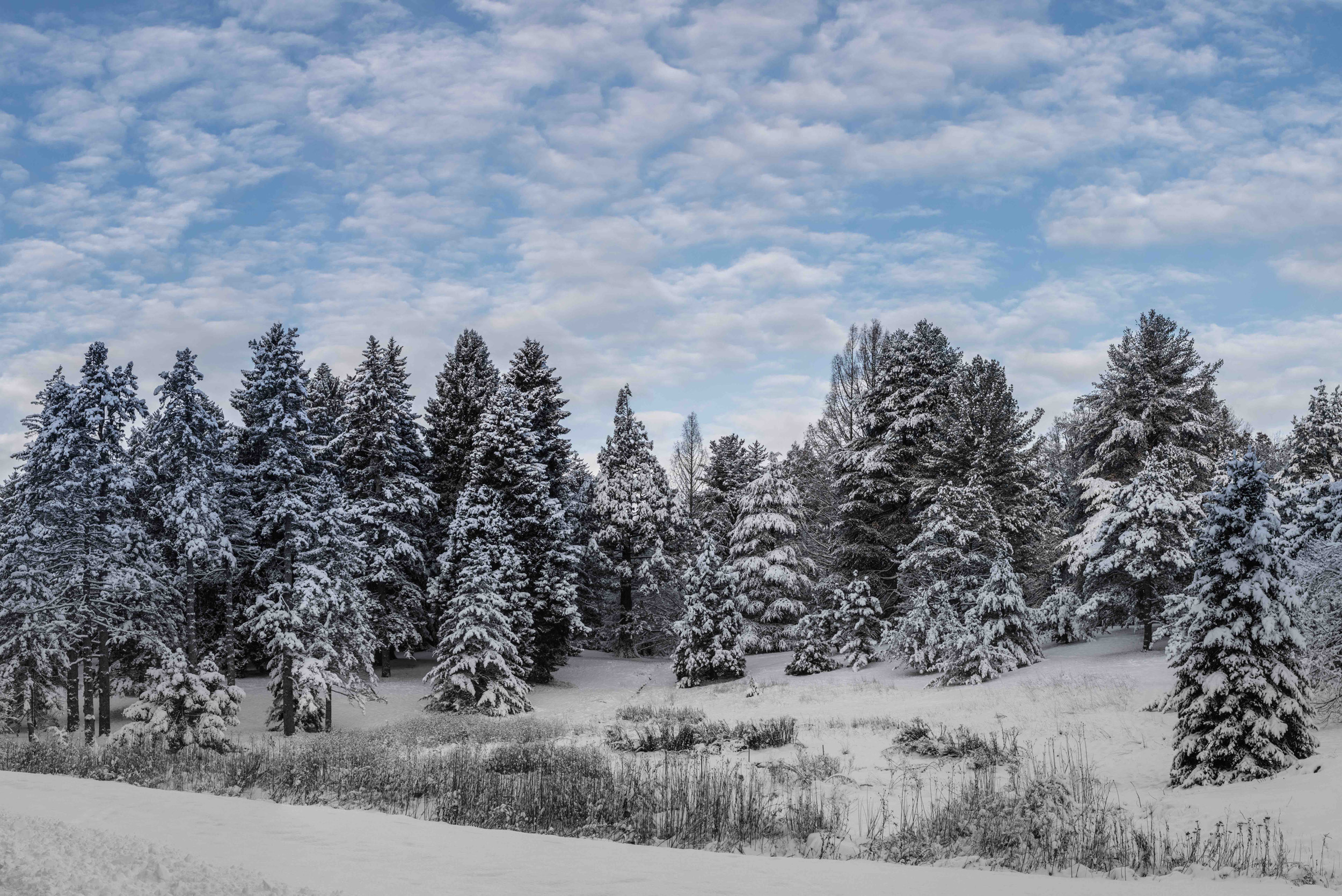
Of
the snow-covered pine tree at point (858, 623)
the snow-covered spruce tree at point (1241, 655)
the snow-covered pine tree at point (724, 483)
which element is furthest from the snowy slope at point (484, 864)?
the snow-covered pine tree at point (724, 483)

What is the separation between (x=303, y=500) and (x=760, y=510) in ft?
69.7

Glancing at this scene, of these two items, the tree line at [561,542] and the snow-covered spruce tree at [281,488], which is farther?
the snow-covered spruce tree at [281,488]

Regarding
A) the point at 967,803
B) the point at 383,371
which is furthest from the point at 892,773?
the point at 383,371

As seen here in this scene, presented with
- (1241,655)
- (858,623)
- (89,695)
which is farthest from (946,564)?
(89,695)

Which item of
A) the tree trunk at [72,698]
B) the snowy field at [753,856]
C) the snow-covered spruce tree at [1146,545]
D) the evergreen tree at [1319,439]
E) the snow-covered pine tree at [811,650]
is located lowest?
the tree trunk at [72,698]

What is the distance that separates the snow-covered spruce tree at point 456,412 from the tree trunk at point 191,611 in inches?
500

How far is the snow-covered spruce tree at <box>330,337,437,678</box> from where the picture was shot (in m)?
35.4

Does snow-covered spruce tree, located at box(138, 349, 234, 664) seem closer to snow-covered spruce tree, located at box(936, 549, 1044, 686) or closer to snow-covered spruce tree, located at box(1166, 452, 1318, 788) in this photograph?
snow-covered spruce tree, located at box(936, 549, 1044, 686)

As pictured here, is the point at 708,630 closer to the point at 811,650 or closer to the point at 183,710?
the point at 811,650

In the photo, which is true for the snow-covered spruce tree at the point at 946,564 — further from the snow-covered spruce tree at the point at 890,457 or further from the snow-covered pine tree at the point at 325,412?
the snow-covered pine tree at the point at 325,412

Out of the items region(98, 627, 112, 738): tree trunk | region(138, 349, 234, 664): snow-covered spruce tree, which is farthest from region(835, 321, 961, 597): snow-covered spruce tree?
region(98, 627, 112, 738): tree trunk

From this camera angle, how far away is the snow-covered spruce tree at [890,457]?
36812mm

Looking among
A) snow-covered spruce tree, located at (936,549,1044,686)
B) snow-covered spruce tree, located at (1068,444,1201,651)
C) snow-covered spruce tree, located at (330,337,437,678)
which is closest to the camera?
snow-covered spruce tree, located at (936,549,1044,686)

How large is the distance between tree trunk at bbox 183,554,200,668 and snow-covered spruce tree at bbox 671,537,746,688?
16953mm
